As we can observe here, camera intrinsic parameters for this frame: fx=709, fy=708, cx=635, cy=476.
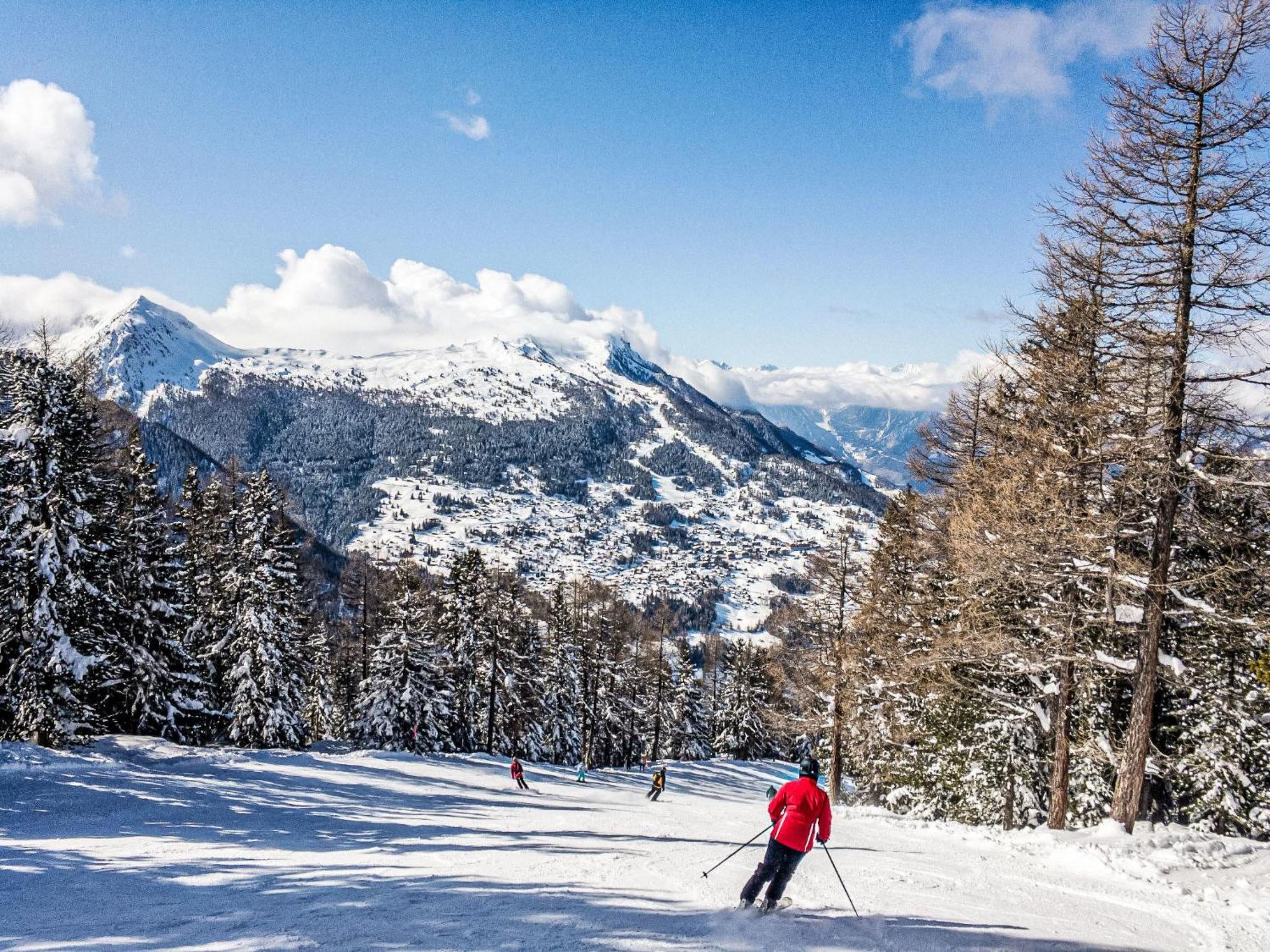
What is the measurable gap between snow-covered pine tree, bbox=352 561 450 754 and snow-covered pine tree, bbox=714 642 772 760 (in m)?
25.7

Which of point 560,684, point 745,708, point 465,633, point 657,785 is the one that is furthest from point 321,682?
point 745,708

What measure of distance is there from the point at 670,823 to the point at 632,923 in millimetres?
11531

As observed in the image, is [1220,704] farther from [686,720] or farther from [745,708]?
[686,720]

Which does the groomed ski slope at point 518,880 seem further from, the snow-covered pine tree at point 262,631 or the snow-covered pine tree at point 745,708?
the snow-covered pine tree at point 745,708

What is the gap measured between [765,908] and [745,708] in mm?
51834

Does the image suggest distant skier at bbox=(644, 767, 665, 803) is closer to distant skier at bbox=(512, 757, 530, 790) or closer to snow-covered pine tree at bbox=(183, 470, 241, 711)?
distant skier at bbox=(512, 757, 530, 790)

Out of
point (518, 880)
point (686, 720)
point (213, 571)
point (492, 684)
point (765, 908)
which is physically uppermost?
point (213, 571)

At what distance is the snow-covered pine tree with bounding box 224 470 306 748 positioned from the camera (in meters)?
30.0

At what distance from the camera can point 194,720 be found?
26.4 meters

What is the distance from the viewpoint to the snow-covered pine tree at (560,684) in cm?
4666

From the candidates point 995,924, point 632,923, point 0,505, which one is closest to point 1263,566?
point 995,924

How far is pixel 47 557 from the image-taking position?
18516 millimetres

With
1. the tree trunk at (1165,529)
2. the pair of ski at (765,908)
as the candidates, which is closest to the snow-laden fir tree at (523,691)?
the tree trunk at (1165,529)

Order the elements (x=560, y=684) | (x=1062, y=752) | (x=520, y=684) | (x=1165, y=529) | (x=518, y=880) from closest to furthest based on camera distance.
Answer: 1. (x=518, y=880)
2. (x=1165, y=529)
3. (x=1062, y=752)
4. (x=520, y=684)
5. (x=560, y=684)
